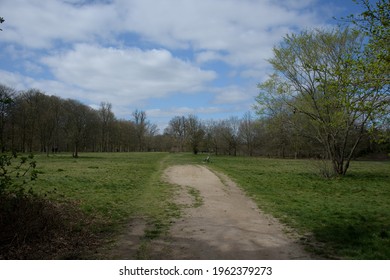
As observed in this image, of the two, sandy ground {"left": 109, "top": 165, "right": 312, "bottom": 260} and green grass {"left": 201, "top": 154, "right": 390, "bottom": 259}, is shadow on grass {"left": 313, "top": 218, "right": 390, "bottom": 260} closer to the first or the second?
green grass {"left": 201, "top": 154, "right": 390, "bottom": 259}

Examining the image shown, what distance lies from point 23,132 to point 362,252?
60.0 m

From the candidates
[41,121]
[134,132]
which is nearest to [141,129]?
[134,132]

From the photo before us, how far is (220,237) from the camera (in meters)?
7.21

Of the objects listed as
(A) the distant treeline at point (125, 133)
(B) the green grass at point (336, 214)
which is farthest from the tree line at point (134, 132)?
(B) the green grass at point (336, 214)

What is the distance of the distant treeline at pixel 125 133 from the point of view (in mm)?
42500

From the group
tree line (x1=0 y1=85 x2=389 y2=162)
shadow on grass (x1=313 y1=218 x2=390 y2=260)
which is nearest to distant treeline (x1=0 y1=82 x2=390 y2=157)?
tree line (x1=0 y1=85 x2=389 y2=162)

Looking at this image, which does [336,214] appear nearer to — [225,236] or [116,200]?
[225,236]

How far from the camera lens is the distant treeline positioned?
4250cm

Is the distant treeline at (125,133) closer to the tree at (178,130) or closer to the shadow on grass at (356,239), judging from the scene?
the tree at (178,130)

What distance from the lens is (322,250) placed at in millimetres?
6371

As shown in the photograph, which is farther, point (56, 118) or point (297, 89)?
point (56, 118)
